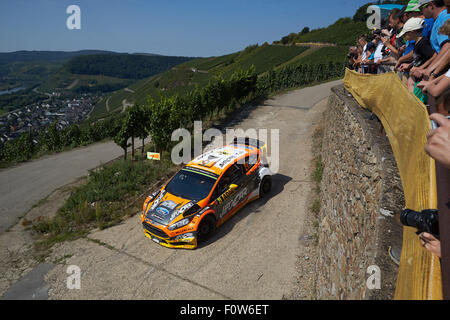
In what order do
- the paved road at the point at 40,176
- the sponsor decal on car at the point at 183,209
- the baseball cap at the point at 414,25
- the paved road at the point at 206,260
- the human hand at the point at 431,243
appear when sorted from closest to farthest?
the human hand at the point at 431,243, the baseball cap at the point at 414,25, the paved road at the point at 206,260, the sponsor decal on car at the point at 183,209, the paved road at the point at 40,176

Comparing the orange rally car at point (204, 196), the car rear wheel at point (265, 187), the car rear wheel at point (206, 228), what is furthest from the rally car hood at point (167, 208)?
the car rear wheel at point (265, 187)

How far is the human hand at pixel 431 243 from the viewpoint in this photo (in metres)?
2.13

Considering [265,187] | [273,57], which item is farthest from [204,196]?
[273,57]

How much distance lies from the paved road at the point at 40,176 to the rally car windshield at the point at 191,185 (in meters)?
7.00

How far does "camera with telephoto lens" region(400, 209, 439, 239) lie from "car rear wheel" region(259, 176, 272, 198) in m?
7.71

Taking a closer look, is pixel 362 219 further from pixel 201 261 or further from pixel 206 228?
pixel 206 228

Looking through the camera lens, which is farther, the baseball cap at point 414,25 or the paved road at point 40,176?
the paved road at point 40,176

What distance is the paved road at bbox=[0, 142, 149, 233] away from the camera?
39.8ft

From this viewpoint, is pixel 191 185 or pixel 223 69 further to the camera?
pixel 223 69

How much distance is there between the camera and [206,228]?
8.30m

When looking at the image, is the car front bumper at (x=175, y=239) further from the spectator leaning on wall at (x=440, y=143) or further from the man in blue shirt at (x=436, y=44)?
the spectator leaning on wall at (x=440, y=143)

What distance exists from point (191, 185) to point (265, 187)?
10.4ft
